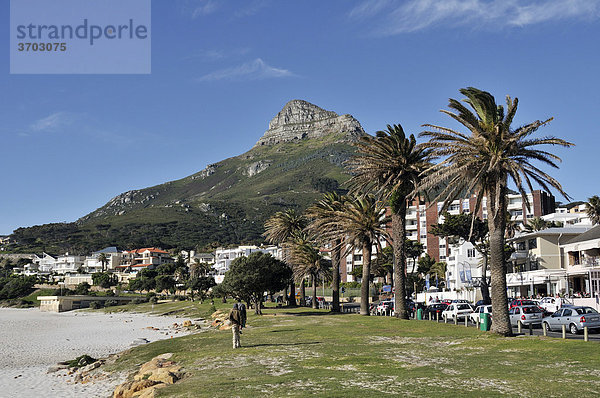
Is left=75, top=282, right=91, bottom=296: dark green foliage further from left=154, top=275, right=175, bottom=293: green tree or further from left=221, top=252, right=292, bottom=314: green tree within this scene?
left=221, top=252, right=292, bottom=314: green tree

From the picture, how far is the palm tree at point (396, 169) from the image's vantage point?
4150 centimetres

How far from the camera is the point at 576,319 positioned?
30297 millimetres

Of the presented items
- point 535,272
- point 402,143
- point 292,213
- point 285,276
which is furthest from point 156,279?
point 402,143

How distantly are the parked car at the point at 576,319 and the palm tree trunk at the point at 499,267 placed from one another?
388cm

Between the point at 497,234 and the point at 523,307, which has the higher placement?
the point at 497,234

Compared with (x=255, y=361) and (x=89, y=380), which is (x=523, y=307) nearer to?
(x=255, y=361)

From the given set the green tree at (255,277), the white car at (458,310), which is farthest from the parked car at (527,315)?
the green tree at (255,277)

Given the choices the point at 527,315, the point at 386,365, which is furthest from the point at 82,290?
the point at 386,365

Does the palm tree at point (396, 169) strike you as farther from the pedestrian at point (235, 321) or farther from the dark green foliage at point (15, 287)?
the dark green foliage at point (15, 287)

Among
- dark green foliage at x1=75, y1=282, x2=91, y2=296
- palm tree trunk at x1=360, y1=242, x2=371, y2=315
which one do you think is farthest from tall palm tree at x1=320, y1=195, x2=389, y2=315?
dark green foliage at x1=75, y1=282, x2=91, y2=296

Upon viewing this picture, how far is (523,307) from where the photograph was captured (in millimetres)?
35906

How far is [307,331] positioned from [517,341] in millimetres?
13870

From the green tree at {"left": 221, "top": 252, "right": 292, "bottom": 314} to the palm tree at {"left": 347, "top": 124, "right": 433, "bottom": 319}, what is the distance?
19068 mm

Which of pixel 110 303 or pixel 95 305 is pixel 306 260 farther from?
pixel 95 305
